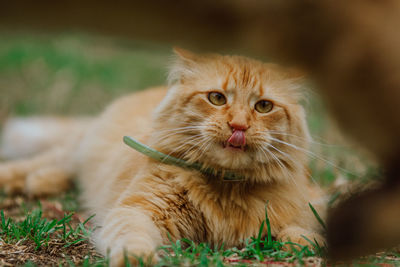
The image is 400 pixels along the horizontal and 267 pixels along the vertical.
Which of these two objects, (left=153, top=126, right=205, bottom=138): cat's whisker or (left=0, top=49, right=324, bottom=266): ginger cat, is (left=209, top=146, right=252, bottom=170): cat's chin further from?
(left=153, top=126, right=205, bottom=138): cat's whisker

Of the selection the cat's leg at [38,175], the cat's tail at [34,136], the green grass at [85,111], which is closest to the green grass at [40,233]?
the green grass at [85,111]

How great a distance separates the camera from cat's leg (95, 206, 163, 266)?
2100 mm

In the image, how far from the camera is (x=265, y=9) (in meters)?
1.39

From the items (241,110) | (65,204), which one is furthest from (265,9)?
(65,204)

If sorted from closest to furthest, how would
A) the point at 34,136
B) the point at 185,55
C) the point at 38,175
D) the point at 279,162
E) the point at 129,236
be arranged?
the point at 129,236 < the point at 279,162 < the point at 185,55 < the point at 38,175 < the point at 34,136

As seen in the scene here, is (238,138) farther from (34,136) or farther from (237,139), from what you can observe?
(34,136)

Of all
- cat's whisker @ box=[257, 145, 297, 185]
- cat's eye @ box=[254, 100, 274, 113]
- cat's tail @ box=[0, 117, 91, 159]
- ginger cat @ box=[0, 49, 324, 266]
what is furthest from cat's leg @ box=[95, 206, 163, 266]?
cat's tail @ box=[0, 117, 91, 159]

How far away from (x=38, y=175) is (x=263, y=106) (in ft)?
8.09

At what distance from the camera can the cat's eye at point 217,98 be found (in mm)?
2777

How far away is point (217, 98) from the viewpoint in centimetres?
279

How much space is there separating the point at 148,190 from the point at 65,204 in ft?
4.56

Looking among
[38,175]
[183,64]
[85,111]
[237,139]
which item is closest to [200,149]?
[237,139]

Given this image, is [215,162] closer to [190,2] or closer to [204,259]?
[204,259]

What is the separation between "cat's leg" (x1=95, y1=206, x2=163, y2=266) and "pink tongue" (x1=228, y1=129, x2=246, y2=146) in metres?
0.68
